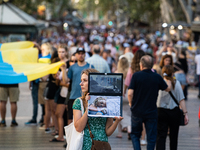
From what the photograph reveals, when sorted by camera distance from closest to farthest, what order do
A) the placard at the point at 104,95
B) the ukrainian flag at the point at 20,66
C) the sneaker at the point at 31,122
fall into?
1. the placard at the point at 104,95
2. the ukrainian flag at the point at 20,66
3. the sneaker at the point at 31,122

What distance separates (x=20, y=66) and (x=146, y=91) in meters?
2.81

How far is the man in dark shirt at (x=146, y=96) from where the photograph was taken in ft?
19.8

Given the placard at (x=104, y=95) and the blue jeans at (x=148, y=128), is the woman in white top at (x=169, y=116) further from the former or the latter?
the placard at (x=104, y=95)

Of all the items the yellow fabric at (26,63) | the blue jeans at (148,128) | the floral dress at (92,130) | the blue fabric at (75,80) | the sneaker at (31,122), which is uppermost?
the yellow fabric at (26,63)

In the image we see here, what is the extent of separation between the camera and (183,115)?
647cm

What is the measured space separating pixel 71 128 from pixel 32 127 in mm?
5435

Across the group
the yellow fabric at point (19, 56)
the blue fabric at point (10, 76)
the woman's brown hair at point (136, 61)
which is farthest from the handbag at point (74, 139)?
the yellow fabric at point (19, 56)

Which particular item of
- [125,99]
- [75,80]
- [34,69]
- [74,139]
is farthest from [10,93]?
[74,139]

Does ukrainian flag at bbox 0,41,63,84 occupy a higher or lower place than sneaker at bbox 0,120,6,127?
higher

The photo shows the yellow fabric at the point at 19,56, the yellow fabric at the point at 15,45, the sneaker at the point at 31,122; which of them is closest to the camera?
the yellow fabric at the point at 19,56

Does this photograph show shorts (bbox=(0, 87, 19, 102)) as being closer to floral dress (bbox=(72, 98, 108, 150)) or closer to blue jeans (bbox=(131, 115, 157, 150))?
blue jeans (bbox=(131, 115, 157, 150))

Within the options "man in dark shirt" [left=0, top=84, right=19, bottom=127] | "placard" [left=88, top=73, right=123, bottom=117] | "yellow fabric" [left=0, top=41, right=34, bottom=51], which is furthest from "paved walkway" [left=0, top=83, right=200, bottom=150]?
"placard" [left=88, top=73, right=123, bottom=117]

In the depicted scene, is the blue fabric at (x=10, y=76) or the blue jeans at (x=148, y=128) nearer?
the blue jeans at (x=148, y=128)

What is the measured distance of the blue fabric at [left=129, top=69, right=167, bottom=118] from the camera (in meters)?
6.04
